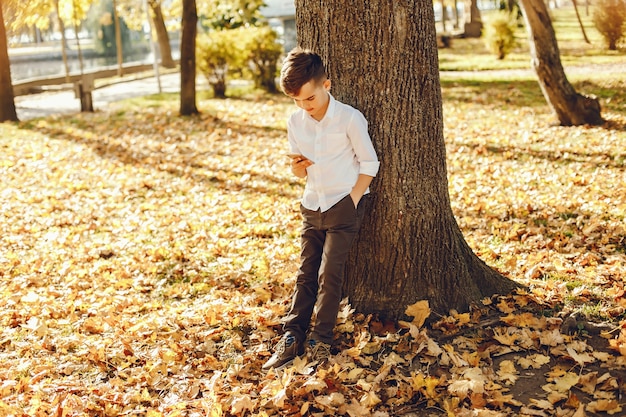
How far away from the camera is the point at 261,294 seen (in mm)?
5059

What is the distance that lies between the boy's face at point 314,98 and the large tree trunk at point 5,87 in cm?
1317

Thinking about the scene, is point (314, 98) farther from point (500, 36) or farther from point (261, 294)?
point (500, 36)

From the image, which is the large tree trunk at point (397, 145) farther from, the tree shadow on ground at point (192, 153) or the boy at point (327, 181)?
the tree shadow on ground at point (192, 153)

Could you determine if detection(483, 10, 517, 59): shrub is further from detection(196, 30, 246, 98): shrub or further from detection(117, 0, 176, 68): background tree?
detection(117, 0, 176, 68): background tree

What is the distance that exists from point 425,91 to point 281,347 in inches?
69.8

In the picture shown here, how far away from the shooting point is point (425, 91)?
13.5 feet

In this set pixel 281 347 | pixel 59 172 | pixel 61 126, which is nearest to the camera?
pixel 281 347

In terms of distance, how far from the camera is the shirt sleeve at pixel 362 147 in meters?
3.79

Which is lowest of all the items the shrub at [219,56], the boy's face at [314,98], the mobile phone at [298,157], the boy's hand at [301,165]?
the boy's hand at [301,165]

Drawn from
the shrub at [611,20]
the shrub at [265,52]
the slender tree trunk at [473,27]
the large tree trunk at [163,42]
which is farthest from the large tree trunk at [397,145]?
the large tree trunk at [163,42]

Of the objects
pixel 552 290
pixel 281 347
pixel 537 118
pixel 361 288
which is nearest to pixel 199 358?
pixel 281 347

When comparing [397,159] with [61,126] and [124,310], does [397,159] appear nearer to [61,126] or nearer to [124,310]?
[124,310]

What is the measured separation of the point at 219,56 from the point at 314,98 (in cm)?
1347

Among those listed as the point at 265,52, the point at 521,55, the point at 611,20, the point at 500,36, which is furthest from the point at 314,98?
the point at 521,55
